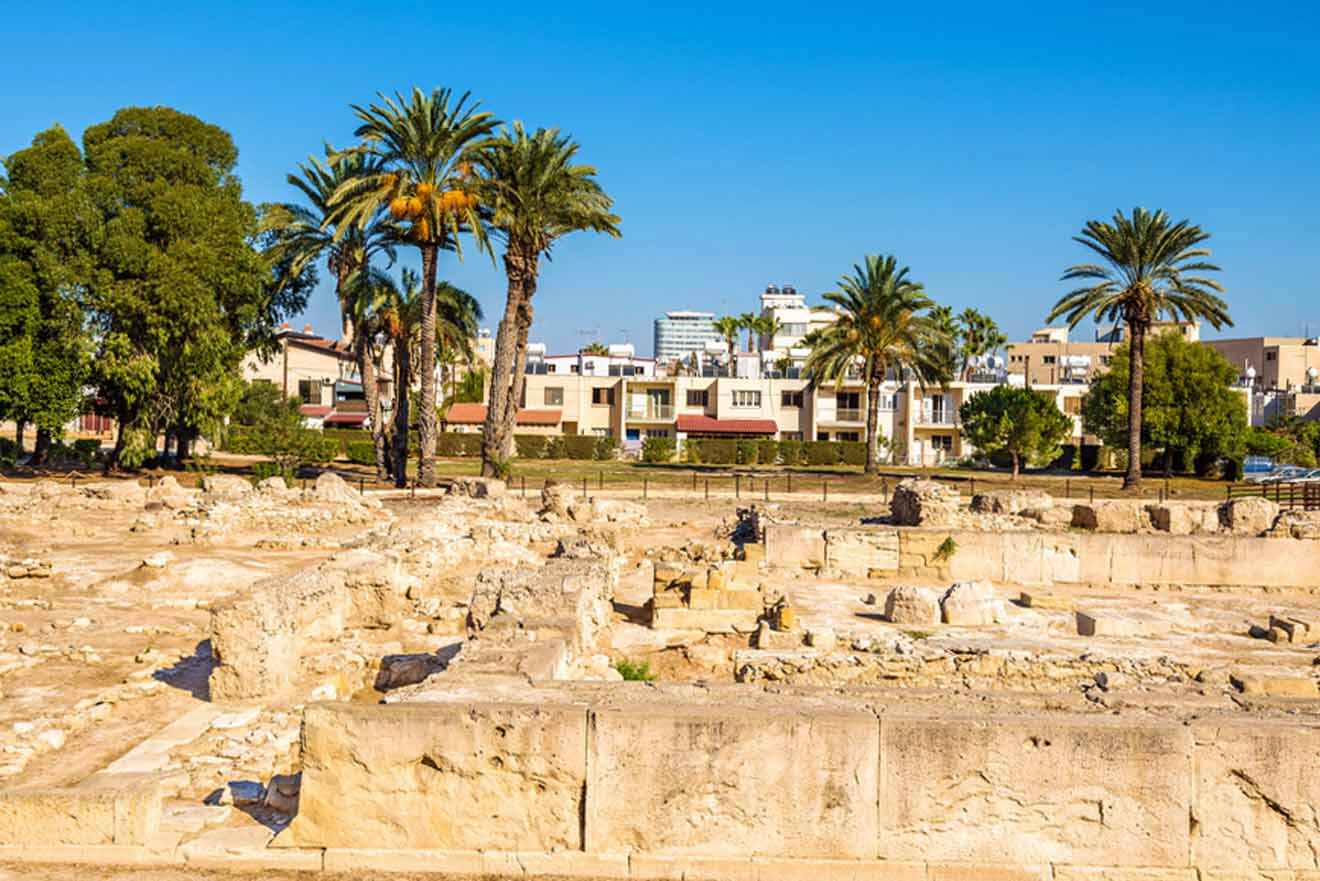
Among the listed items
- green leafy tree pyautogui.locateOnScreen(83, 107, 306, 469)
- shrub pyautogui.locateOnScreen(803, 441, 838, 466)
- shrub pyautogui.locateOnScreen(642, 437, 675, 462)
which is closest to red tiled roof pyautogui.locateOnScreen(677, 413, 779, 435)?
shrub pyautogui.locateOnScreen(803, 441, 838, 466)

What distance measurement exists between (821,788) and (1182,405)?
4988cm

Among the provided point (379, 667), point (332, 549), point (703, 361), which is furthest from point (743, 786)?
point (703, 361)

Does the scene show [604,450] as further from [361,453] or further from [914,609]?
[914,609]

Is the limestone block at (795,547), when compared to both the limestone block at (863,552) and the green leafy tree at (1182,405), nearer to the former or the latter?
the limestone block at (863,552)

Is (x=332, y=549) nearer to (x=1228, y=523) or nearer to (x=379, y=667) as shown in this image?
(x=379, y=667)

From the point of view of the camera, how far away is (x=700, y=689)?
25.0 feet

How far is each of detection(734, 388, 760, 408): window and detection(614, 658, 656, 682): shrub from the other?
177ft

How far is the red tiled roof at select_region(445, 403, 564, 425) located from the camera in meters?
64.1

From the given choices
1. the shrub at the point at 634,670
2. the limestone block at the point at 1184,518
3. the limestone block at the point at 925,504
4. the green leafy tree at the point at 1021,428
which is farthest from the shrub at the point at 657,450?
the shrub at the point at 634,670

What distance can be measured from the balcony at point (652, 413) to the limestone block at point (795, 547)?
152ft

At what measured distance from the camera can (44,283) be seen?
3083cm

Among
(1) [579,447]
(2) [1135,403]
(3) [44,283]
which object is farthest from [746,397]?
(3) [44,283]

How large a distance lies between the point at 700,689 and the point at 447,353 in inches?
1447

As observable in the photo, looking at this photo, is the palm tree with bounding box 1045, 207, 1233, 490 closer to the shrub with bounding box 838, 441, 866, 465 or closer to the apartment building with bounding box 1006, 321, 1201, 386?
the shrub with bounding box 838, 441, 866, 465
